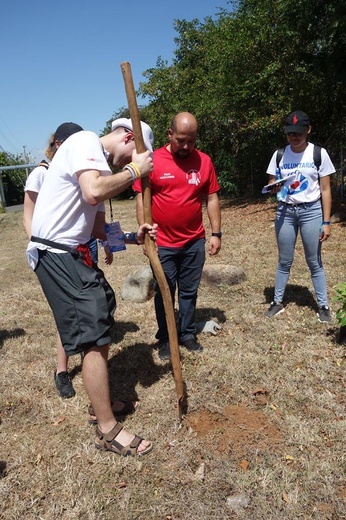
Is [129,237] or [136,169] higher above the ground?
[136,169]

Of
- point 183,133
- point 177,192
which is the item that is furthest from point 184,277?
point 183,133

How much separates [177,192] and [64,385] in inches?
71.8

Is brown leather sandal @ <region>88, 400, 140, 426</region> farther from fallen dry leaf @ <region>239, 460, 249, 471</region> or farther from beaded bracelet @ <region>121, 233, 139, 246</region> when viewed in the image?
beaded bracelet @ <region>121, 233, 139, 246</region>

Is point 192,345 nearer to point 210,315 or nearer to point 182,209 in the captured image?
point 210,315

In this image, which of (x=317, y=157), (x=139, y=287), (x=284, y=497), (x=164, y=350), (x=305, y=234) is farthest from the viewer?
(x=139, y=287)

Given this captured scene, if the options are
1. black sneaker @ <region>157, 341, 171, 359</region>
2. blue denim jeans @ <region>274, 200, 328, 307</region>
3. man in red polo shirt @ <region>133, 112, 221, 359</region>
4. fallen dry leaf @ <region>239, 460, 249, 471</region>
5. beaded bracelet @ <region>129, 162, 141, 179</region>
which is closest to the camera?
beaded bracelet @ <region>129, 162, 141, 179</region>

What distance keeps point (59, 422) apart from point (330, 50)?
1005 cm

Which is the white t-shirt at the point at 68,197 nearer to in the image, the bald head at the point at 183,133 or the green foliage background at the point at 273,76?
the bald head at the point at 183,133

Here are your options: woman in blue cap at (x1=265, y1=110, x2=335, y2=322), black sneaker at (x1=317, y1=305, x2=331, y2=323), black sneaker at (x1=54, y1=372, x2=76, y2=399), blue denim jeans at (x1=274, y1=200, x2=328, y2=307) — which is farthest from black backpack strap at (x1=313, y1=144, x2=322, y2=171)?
black sneaker at (x1=54, y1=372, x2=76, y2=399)

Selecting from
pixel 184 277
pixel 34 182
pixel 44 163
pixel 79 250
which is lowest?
pixel 184 277

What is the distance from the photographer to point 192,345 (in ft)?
12.6

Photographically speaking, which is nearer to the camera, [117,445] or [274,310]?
[117,445]

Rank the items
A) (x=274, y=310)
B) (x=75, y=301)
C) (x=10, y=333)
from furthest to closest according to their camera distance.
→ (x=10, y=333)
(x=274, y=310)
(x=75, y=301)

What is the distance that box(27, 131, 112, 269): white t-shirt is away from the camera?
7.13 feet
